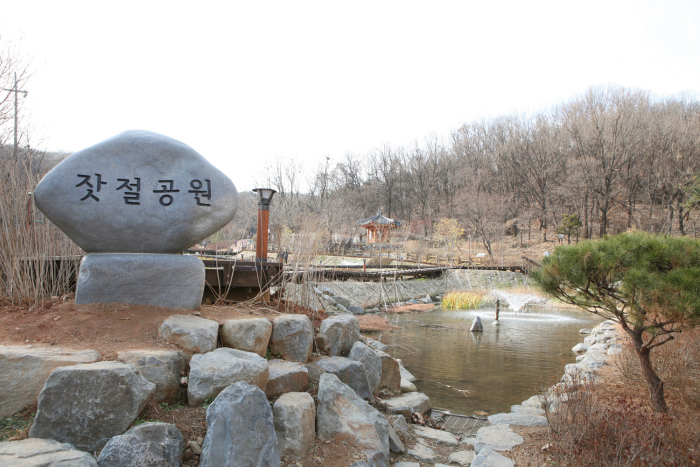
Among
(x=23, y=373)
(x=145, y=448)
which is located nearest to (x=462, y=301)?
(x=145, y=448)

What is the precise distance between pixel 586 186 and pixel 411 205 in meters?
18.0

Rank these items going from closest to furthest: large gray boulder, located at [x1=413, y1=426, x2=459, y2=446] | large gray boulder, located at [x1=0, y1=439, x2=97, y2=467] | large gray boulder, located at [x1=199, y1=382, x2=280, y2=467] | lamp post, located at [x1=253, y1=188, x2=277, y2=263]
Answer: large gray boulder, located at [x1=0, y1=439, x2=97, y2=467]
large gray boulder, located at [x1=199, y1=382, x2=280, y2=467]
large gray boulder, located at [x1=413, y1=426, x2=459, y2=446]
lamp post, located at [x1=253, y1=188, x2=277, y2=263]

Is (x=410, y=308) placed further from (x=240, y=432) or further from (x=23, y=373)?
(x=23, y=373)

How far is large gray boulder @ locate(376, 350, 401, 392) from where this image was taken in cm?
541

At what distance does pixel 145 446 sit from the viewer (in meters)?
2.36

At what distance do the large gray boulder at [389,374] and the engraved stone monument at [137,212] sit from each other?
98.0 inches

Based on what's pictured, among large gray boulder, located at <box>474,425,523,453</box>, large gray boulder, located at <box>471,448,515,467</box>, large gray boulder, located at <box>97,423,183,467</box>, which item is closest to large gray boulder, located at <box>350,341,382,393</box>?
large gray boulder, located at <box>474,425,523,453</box>

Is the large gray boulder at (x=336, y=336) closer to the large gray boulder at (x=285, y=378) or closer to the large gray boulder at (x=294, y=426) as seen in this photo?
the large gray boulder at (x=285, y=378)

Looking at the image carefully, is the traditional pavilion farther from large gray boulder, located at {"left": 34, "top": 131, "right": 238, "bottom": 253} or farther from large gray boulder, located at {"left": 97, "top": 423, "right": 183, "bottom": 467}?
large gray boulder, located at {"left": 97, "top": 423, "right": 183, "bottom": 467}

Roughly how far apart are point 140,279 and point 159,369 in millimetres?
1170

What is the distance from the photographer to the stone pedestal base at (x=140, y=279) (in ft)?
12.4

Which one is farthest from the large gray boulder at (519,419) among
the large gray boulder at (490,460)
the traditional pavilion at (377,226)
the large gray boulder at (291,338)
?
the traditional pavilion at (377,226)

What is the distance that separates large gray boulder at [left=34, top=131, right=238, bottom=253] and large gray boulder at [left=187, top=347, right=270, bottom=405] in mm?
1387

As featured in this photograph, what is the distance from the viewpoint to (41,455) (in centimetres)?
211
